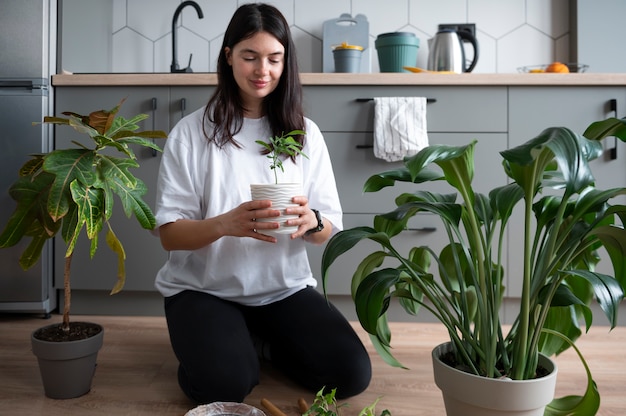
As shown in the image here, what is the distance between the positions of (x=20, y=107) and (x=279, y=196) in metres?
1.39

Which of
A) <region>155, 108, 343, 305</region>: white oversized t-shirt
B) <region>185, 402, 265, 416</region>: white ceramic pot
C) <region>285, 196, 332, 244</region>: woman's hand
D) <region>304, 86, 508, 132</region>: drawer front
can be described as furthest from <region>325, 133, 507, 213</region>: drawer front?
<region>185, 402, 265, 416</region>: white ceramic pot

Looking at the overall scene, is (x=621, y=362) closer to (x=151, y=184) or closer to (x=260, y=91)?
(x=260, y=91)

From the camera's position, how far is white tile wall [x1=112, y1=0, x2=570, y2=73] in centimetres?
274

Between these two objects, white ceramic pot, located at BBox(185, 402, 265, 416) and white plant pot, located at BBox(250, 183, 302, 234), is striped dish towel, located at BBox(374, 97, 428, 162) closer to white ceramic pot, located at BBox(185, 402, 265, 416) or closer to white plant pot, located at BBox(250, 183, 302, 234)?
white plant pot, located at BBox(250, 183, 302, 234)

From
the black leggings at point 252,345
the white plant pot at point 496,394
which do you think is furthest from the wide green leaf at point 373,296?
the black leggings at point 252,345

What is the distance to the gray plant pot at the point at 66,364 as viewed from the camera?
143 centimetres

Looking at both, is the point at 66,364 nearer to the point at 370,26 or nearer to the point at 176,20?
the point at 176,20

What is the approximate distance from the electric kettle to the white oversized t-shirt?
1.04 meters

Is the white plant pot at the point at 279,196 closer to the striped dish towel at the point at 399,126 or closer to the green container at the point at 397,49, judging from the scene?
the striped dish towel at the point at 399,126

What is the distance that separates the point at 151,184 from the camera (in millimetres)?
2297

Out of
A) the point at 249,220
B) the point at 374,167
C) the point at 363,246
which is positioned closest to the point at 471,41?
the point at 374,167

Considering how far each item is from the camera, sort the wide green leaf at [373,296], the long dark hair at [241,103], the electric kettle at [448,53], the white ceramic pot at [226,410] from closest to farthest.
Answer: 1. the wide green leaf at [373,296]
2. the white ceramic pot at [226,410]
3. the long dark hair at [241,103]
4. the electric kettle at [448,53]

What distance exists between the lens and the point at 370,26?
277 centimetres

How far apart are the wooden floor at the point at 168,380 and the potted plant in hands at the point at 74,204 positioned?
0.30 feet
